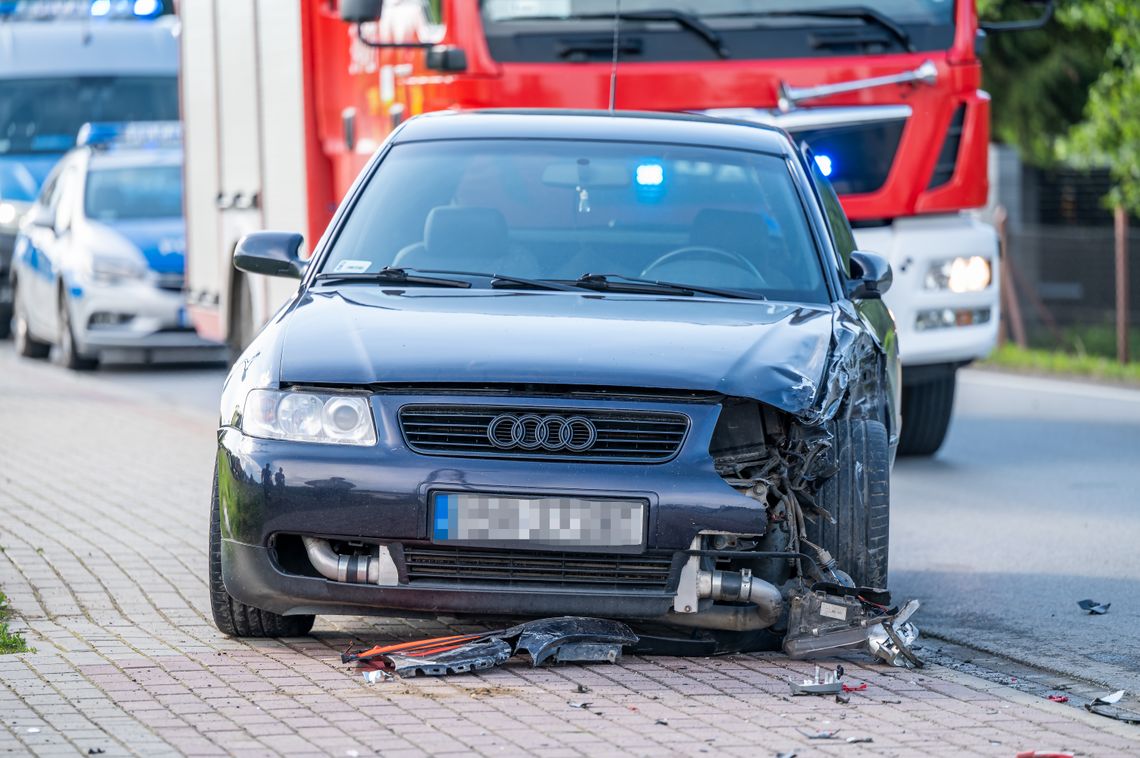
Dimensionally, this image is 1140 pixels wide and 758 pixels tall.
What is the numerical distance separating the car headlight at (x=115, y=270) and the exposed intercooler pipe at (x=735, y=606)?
41.1ft

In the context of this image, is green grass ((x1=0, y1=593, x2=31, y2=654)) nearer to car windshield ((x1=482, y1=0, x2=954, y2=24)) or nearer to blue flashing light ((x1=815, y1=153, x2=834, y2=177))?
car windshield ((x1=482, y1=0, x2=954, y2=24))

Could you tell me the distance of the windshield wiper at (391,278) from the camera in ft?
23.0

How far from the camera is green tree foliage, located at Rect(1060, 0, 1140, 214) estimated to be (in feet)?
61.8

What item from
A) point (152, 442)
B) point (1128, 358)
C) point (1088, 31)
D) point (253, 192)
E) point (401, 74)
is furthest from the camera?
point (1088, 31)

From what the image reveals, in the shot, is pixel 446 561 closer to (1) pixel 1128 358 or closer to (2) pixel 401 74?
(2) pixel 401 74

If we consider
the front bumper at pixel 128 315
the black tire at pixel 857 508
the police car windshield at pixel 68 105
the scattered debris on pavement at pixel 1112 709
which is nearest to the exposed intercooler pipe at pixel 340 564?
the black tire at pixel 857 508

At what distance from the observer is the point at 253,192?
546 inches

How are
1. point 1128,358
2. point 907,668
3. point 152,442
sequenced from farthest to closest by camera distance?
point 1128,358, point 152,442, point 907,668

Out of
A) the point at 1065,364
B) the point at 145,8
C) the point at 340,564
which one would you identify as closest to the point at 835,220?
the point at 340,564

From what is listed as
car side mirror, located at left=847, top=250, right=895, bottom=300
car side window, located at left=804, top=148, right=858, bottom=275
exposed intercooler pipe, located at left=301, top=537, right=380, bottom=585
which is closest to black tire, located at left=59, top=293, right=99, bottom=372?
car side window, located at left=804, top=148, right=858, bottom=275

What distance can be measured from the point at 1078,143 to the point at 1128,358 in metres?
2.05

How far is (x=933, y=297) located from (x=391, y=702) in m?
6.63

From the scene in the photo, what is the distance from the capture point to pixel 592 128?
772cm

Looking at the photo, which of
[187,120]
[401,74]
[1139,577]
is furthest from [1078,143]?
[1139,577]
